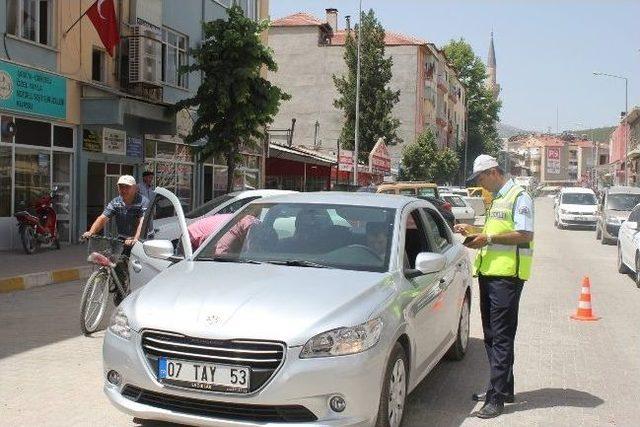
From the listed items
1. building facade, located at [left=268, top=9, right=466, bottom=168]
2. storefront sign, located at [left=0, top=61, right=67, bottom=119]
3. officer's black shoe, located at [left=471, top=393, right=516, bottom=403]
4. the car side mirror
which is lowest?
officer's black shoe, located at [left=471, top=393, right=516, bottom=403]

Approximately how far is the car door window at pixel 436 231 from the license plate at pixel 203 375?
2.40 m

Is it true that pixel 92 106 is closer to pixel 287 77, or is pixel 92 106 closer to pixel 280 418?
pixel 280 418

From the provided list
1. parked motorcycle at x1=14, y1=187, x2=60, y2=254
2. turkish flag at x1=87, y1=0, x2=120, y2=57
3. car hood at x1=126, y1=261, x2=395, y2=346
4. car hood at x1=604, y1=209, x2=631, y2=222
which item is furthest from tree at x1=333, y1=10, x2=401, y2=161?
car hood at x1=126, y1=261, x2=395, y2=346

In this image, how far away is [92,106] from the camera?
18.2 metres

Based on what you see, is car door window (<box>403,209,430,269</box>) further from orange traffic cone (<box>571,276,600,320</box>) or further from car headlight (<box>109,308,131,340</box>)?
orange traffic cone (<box>571,276,600,320</box>)

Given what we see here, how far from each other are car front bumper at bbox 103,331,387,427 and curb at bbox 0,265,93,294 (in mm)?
7835

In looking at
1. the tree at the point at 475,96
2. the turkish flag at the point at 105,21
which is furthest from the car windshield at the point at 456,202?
the tree at the point at 475,96

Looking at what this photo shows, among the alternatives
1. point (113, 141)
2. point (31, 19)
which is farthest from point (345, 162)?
point (31, 19)

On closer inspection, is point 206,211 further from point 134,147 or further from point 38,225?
point 134,147

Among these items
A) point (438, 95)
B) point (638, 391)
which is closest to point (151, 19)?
point (638, 391)

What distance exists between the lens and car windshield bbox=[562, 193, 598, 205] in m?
30.9

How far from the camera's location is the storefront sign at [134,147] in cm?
2058

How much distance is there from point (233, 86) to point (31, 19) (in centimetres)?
523

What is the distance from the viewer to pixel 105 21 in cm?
1870
